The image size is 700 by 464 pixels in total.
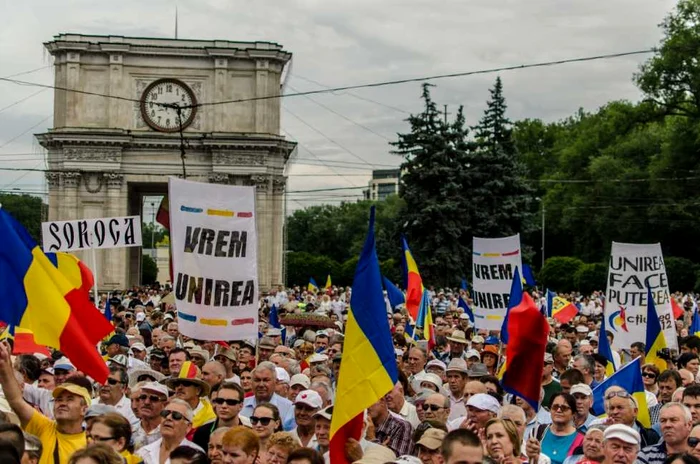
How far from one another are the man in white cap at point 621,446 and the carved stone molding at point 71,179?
55043 millimetres

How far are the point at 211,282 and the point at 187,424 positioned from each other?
423cm

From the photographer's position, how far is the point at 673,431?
920 centimetres

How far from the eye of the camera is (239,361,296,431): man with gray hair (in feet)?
38.2

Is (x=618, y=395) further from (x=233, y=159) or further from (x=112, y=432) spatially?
(x=233, y=159)

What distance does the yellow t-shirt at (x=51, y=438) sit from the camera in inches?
338

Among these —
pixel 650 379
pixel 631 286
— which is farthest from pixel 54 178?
pixel 650 379

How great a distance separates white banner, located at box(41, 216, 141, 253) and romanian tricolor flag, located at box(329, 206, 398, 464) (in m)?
11.7

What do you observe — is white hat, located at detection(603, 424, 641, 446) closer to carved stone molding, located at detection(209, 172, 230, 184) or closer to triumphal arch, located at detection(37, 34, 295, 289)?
triumphal arch, located at detection(37, 34, 295, 289)

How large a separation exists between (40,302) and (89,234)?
9.87 meters

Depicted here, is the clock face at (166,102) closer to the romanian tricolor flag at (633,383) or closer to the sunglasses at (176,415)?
the romanian tricolor flag at (633,383)

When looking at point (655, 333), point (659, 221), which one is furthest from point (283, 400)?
point (659, 221)

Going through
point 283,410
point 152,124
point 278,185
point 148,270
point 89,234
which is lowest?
point 148,270

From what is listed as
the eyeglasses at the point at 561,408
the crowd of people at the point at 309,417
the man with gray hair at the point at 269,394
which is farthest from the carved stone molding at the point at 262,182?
the eyeglasses at the point at 561,408

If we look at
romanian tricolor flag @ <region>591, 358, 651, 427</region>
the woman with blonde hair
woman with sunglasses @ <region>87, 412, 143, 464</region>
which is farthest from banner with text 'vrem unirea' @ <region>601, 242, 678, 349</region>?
woman with sunglasses @ <region>87, 412, 143, 464</region>
